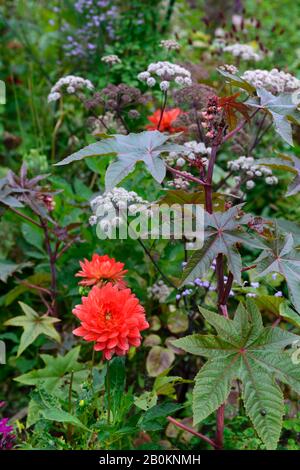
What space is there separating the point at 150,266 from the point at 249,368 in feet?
2.39

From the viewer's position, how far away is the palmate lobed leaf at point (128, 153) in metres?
1.37

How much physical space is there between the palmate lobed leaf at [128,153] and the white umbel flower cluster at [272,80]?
41 cm

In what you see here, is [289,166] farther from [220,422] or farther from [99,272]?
[220,422]

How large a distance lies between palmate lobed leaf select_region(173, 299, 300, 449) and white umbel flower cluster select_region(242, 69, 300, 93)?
70cm

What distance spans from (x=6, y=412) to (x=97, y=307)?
0.84 meters

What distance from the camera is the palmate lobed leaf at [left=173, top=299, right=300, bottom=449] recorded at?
4.25 ft

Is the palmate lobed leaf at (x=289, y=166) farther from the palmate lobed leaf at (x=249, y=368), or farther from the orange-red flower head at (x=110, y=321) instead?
the orange-red flower head at (x=110, y=321)

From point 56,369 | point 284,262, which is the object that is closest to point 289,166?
point 284,262

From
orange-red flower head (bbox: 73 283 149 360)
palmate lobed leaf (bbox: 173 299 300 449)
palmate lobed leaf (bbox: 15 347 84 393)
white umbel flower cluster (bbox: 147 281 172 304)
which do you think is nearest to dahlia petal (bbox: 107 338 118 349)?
orange-red flower head (bbox: 73 283 149 360)

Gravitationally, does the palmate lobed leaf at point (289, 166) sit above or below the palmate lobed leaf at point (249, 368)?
above

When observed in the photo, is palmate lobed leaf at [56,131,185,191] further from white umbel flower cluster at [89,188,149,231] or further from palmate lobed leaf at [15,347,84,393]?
palmate lobed leaf at [15,347,84,393]

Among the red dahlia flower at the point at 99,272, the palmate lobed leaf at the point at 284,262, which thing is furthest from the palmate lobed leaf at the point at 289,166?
the red dahlia flower at the point at 99,272

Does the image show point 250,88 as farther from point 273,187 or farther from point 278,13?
point 278,13

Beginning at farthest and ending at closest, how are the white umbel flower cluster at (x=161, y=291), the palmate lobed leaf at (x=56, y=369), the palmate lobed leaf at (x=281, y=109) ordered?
1. the white umbel flower cluster at (x=161, y=291)
2. the palmate lobed leaf at (x=56, y=369)
3. the palmate lobed leaf at (x=281, y=109)
